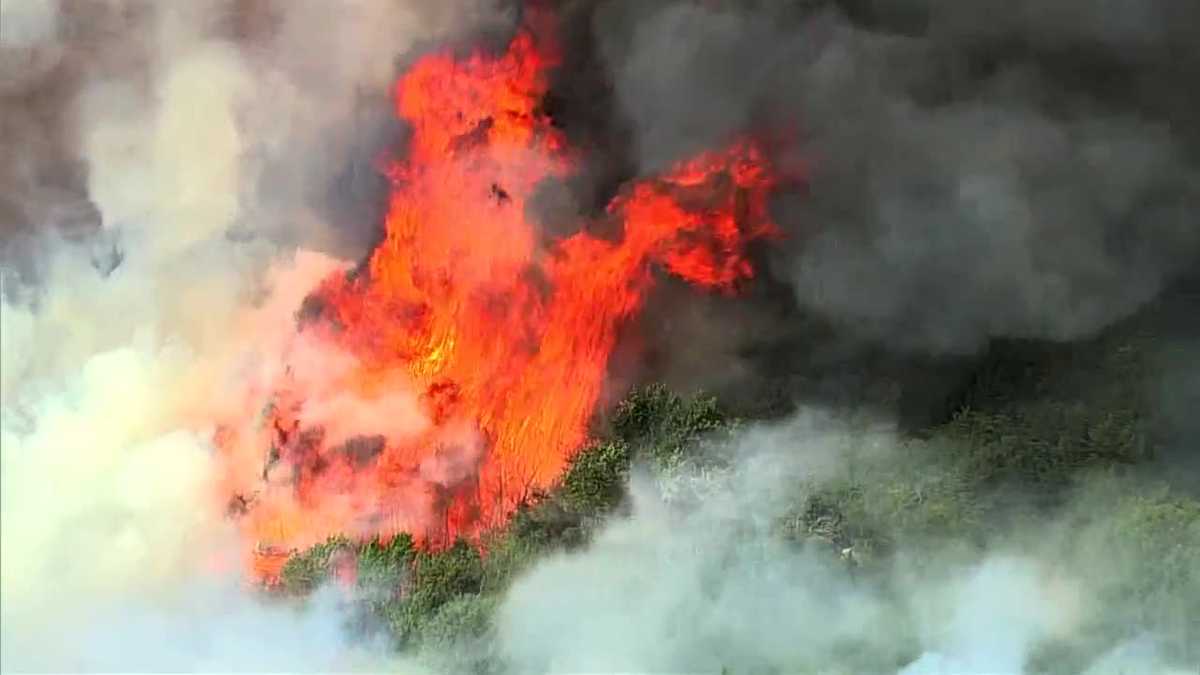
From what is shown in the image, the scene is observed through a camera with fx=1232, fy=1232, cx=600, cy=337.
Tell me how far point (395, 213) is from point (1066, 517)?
1.74 metres

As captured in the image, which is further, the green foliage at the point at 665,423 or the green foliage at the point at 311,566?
the green foliage at the point at 311,566

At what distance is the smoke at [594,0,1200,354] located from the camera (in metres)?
2.75

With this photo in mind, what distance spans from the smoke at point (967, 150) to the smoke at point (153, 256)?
81cm

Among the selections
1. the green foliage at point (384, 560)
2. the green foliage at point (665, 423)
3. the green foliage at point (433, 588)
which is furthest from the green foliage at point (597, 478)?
the green foliage at point (384, 560)

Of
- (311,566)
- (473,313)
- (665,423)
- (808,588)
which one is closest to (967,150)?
(665,423)

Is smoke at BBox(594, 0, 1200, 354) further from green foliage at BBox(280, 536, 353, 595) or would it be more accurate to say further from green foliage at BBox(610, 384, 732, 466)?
green foliage at BBox(280, 536, 353, 595)

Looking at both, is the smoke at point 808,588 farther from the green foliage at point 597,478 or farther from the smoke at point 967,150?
the smoke at point 967,150

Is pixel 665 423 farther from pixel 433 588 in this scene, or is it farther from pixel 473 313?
pixel 433 588

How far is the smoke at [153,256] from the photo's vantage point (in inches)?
122

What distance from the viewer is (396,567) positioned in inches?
116

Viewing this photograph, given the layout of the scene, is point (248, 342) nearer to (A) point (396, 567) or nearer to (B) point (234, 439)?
(B) point (234, 439)

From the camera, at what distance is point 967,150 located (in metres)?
2.82

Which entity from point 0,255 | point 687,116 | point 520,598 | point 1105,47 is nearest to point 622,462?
point 520,598

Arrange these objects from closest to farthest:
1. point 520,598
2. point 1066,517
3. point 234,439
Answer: point 1066,517, point 520,598, point 234,439
